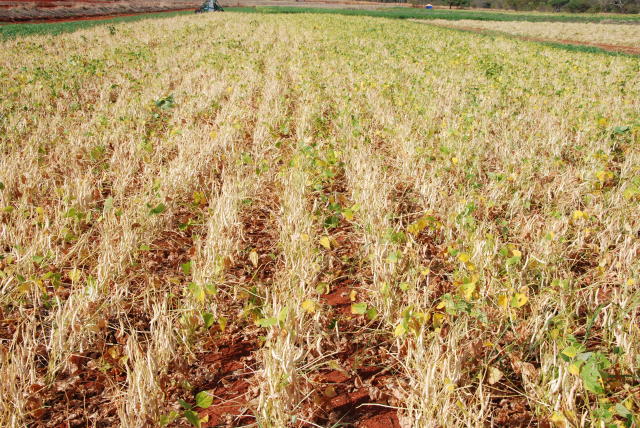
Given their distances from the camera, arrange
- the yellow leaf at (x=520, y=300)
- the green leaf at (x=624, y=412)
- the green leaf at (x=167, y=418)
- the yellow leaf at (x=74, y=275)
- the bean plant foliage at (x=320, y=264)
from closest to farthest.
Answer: the green leaf at (x=624, y=412) → the green leaf at (x=167, y=418) → the bean plant foliage at (x=320, y=264) → the yellow leaf at (x=520, y=300) → the yellow leaf at (x=74, y=275)

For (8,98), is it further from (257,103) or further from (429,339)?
(429,339)

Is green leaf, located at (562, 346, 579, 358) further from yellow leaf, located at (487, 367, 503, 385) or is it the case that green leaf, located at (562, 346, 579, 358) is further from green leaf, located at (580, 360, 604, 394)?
yellow leaf, located at (487, 367, 503, 385)

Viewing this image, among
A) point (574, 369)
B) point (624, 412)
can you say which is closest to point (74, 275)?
point (574, 369)

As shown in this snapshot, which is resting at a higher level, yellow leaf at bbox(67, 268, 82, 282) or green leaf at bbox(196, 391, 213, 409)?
yellow leaf at bbox(67, 268, 82, 282)

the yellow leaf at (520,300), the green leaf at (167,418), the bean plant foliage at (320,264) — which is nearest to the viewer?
the green leaf at (167,418)

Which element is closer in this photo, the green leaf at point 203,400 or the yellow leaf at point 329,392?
the green leaf at point 203,400

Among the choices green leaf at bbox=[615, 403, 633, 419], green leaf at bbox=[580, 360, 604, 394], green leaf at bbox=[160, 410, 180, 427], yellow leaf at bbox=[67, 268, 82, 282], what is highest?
green leaf at bbox=[580, 360, 604, 394]

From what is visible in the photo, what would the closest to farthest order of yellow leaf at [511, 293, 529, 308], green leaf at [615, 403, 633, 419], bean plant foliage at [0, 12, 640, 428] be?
green leaf at [615, 403, 633, 419], bean plant foliage at [0, 12, 640, 428], yellow leaf at [511, 293, 529, 308]

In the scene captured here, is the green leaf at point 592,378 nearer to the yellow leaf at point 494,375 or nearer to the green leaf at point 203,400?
the yellow leaf at point 494,375

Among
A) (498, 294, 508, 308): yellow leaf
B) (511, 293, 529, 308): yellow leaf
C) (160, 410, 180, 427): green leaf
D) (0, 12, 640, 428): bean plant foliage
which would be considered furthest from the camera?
(498, 294, 508, 308): yellow leaf

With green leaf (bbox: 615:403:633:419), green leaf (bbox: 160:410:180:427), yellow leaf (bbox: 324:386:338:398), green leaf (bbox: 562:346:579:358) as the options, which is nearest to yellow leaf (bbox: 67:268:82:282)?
green leaf (bbox: 160:410:180:427)

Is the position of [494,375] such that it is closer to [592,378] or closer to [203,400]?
[592,378]

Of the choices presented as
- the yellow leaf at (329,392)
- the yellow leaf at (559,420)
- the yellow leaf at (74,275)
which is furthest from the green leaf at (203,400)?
the yellow leaf at (559,420)

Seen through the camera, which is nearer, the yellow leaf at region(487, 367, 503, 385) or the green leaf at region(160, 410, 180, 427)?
the green leaf at region(160, 410, 180, 427)
